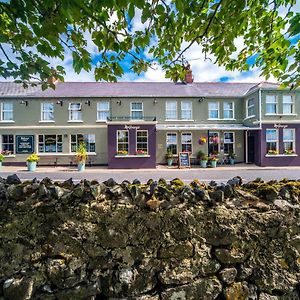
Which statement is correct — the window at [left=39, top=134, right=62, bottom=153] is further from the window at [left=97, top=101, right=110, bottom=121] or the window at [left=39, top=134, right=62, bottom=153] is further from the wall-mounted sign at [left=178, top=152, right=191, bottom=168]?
the wall-mounted sign at [left=178, top=152, right=191, bottom=168]

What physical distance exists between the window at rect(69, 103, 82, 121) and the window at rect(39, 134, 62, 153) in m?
2.24

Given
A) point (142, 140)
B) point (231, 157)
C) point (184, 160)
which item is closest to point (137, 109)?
point (142, 140)

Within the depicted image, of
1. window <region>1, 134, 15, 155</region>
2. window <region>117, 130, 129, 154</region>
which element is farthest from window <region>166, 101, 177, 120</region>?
window <region>1, 134, 15, 155</region>

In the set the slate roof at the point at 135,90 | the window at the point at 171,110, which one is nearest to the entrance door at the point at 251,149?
the slate roof at the point at 135,90

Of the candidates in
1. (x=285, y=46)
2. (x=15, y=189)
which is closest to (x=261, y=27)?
(x=285, y=46)

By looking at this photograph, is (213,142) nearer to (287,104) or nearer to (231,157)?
(231,157)

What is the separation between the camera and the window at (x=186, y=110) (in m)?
22.1

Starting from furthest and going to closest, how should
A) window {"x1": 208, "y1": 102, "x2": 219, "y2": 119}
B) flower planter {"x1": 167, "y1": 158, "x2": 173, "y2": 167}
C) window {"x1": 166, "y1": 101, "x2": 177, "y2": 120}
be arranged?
window {"x1": 208, "y1": 102, "x2": 219, "y2": 119}, window {"x1": 166, "y1": 101, "x2": 177, "y2": 120}, flower planter {"x1": 167, "y1": 158, "x2": 173, "y2": 167}

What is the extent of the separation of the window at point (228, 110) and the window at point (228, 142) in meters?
2.09

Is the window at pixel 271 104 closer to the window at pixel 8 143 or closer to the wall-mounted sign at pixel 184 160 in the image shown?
the wall-mounted sign at pixel 184 160

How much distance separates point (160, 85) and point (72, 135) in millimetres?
11489

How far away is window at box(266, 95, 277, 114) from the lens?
20.1 metres

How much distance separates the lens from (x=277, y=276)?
1872mm

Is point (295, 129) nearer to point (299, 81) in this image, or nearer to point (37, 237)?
point (299, 81)
